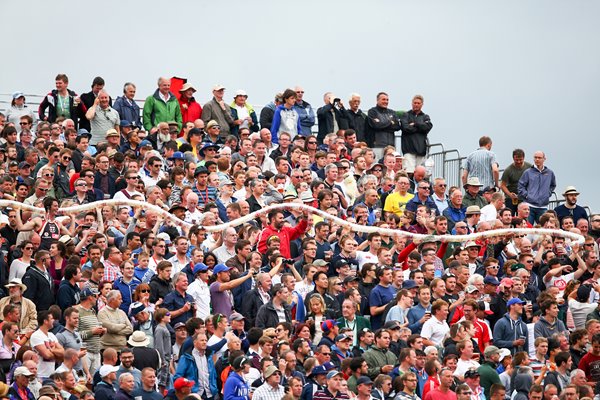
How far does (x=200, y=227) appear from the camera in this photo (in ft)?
96.2

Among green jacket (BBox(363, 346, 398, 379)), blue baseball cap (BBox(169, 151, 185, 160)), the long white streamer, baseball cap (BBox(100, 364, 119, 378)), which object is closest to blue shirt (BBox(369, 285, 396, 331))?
green jacket (BBox(363, 346, 398, 379))

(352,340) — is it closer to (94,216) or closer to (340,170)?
(94,216)

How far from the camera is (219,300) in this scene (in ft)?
91.0

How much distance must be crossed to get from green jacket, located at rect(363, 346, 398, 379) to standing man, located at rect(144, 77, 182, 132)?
10.9 meters

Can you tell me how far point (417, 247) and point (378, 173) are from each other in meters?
3.82

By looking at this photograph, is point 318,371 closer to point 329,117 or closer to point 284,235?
point 284,235

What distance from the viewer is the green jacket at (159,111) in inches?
1433

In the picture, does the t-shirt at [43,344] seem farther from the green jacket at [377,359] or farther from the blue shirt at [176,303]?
the green jacket at [377,359]

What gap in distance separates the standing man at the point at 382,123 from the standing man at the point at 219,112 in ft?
9.74

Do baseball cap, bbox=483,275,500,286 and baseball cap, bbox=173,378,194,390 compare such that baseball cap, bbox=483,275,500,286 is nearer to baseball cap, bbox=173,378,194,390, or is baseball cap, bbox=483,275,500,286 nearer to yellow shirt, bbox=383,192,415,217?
yellow shirt, bbox=383,192,415,217

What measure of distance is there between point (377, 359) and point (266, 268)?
2.97 meters

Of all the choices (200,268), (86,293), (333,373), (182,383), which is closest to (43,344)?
(86,293)

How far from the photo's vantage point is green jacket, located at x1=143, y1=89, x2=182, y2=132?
3641cm

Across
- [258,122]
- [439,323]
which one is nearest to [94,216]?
[439,323]
